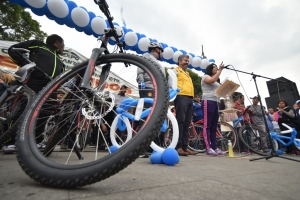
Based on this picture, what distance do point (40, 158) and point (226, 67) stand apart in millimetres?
2905

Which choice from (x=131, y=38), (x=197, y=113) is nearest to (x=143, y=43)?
(x=131, y=38)

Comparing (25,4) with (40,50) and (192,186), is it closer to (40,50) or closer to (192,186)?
(40,50)

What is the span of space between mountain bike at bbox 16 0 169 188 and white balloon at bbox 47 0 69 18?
357 cm

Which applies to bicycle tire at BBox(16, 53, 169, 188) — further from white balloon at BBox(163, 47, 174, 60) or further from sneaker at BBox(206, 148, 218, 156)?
white balloon at BBox(163, 47, 174, 60)

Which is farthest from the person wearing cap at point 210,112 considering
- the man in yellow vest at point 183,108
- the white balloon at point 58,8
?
the white balloon at point 58,8

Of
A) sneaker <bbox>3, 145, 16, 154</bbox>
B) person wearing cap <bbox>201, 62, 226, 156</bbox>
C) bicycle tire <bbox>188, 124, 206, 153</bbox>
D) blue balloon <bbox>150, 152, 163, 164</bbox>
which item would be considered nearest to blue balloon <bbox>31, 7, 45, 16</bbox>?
sneaker <bbox>3, 145, 16, 154</bbox>

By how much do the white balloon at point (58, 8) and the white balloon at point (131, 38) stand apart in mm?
1686

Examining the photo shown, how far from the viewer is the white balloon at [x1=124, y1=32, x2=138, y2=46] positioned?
532cm

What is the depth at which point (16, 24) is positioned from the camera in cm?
1219

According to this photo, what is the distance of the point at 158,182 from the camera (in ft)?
3.47

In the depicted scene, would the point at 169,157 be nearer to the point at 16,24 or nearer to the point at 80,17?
the point at 80,17

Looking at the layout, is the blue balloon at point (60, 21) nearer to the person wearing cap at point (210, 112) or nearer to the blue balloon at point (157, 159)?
the person wearing cap at point (210, 112)

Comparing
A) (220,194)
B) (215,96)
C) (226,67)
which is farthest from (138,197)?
(215,96)

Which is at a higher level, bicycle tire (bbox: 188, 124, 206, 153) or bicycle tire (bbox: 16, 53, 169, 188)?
bicycle tire (bbox: 188, 124, 206, 153)
